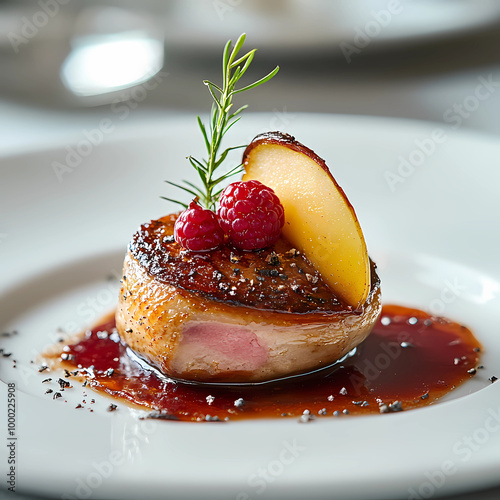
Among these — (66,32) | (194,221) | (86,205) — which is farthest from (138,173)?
(66,32)

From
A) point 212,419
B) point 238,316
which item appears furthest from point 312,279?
point 212,419

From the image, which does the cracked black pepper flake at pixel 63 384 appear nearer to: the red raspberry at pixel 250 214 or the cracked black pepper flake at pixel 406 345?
the red raspberry at pixel 250 214

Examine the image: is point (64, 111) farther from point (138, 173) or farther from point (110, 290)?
point (110, 290)

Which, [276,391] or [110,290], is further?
[110,290]

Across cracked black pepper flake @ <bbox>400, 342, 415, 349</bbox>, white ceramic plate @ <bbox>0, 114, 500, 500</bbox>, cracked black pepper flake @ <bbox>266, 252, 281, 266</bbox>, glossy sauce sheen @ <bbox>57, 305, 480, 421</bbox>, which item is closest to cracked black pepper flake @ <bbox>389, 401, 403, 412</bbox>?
glossy sauce sheen @ <bbox>57, 305, 480, 421</bbox>

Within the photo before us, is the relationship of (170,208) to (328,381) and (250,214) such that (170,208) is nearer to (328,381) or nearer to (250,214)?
(250,214)
